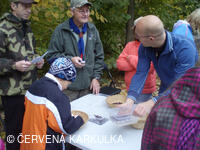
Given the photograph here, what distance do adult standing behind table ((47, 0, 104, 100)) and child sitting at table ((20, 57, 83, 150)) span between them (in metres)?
0.71

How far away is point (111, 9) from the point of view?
486 cm

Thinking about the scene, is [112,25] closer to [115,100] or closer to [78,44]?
[78,44]

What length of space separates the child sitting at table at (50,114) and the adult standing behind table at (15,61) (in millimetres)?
528

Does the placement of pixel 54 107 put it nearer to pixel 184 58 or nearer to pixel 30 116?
pixel 30 116

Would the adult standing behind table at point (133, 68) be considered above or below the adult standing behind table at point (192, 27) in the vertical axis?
below

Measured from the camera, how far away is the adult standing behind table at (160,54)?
5.50 ft

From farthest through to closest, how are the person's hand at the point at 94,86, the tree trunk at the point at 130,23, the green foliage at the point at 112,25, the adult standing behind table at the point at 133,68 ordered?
the tree trunk at the point at 130,23 < the green foliage at the point at 112,25 < the adult standing behind table at the point at 133,68 < the person's hand at the point at 94,86

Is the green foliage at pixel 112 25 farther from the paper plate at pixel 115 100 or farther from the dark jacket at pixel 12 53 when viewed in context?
the paper plate at pixel 115 100

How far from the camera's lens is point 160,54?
1.95m

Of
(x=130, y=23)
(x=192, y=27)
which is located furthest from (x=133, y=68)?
(x=130, y=23)

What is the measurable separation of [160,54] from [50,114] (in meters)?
1.13

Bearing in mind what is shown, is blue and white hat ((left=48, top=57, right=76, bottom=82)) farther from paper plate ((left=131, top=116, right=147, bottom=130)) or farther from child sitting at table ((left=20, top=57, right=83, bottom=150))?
paper plate ((left=131, top=116, right=147, bottom=130))

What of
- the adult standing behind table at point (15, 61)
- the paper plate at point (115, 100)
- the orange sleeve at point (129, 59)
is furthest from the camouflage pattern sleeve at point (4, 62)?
the orange sleeve at point (129, 59)

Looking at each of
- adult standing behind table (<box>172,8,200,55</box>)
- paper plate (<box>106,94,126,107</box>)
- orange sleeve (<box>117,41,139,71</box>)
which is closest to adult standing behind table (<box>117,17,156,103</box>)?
orange sleeve (<box>117,41,139,71</box>)
